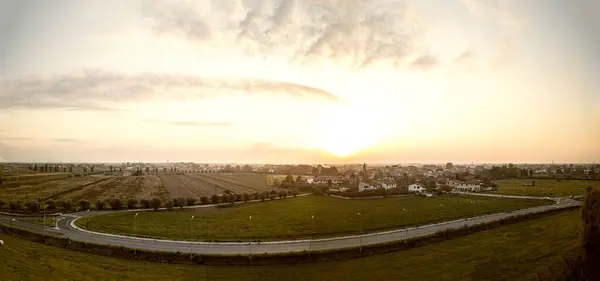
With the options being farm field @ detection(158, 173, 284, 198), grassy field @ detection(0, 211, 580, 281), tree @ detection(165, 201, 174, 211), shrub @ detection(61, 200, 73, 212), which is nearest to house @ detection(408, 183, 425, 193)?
farm field @ detection(158, 173, 284, 198)

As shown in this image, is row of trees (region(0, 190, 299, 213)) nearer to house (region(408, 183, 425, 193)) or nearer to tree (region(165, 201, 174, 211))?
tree (region(165, 201, 174, 211))

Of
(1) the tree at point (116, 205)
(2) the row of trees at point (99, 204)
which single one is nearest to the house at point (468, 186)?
(2) the row of trees at point (99, 204)

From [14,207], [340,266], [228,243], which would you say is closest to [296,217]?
[228,243]

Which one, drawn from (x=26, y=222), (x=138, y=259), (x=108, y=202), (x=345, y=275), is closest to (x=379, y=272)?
(x=345, y=275)

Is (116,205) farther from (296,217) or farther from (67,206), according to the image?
(296,217)

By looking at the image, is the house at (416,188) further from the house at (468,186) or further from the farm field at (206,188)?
the farm field at (206,188)
